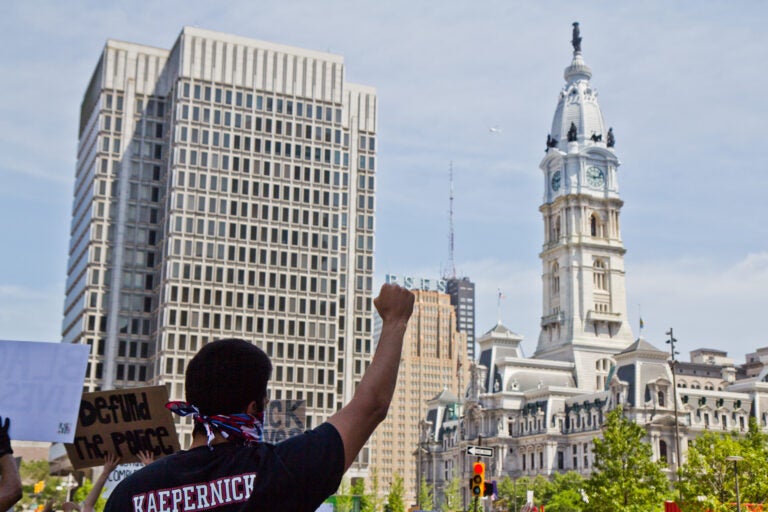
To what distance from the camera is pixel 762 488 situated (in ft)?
179

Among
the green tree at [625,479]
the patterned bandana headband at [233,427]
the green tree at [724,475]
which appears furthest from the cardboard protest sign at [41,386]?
the green tree at [625,479]

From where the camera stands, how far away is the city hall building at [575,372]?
413 ft

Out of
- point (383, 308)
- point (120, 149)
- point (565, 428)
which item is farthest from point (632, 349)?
point (383, 308)

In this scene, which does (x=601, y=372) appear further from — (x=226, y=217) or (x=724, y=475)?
(x=724, y=475)

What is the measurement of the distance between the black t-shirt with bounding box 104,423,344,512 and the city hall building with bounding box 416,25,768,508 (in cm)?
11790

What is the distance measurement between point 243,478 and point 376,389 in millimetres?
744

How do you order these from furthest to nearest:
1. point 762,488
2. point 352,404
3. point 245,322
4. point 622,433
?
1. point 245,322
2. point 622,433
3. point 762,488
4. point 352,404

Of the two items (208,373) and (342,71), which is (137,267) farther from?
(208,373)

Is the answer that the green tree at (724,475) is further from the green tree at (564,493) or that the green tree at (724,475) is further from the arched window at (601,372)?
the arched window at (601,372)

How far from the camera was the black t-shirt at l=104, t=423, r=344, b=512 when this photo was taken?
4.61 metres

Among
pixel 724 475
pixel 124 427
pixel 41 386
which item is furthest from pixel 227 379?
pixel 724 475

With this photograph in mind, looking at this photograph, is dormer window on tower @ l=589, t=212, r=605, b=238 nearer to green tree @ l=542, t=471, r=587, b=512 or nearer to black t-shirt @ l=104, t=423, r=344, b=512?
green tree @ l=542, t=471, r=587, b=512

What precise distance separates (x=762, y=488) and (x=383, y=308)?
181ft

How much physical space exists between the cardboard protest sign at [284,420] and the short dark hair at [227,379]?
1947 cm
